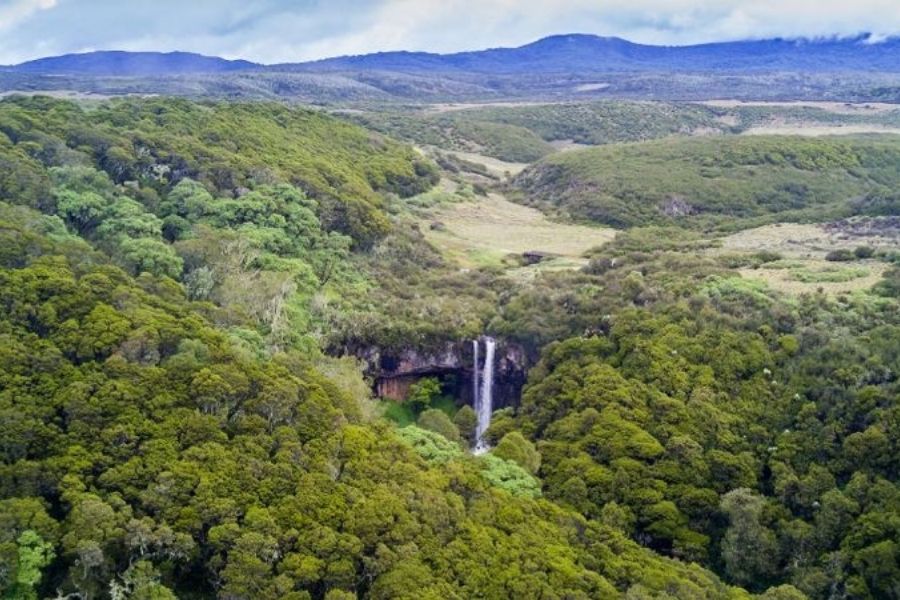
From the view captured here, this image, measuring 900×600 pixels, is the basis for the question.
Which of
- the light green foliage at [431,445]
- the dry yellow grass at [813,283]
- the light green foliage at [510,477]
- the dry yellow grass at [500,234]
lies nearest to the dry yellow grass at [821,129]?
the dry yellow grass at [500,234]

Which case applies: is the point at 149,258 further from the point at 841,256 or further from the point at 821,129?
the point at 821,129

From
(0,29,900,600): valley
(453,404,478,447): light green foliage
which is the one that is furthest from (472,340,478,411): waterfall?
(453,404,478,447): light green foliage

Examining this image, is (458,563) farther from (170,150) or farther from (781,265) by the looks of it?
(170,150)

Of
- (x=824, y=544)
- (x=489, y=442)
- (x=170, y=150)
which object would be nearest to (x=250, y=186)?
(x=170, y=150)

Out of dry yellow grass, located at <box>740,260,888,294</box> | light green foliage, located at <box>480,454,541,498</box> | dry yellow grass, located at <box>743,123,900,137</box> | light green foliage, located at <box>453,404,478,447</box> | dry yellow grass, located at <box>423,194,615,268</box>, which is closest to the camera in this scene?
light green foliage, located at <box>480,454,541,498</box>

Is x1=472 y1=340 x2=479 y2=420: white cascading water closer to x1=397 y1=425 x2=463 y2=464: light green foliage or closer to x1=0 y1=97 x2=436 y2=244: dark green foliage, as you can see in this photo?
x1=397 y1=425 x2=463 y2=464: light green foliage

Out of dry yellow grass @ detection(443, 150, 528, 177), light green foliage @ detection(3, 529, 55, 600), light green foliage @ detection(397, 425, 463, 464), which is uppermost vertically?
dry yellow grass @ detection(443, 150, 528, 177)

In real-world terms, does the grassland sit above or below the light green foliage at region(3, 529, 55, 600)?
below
